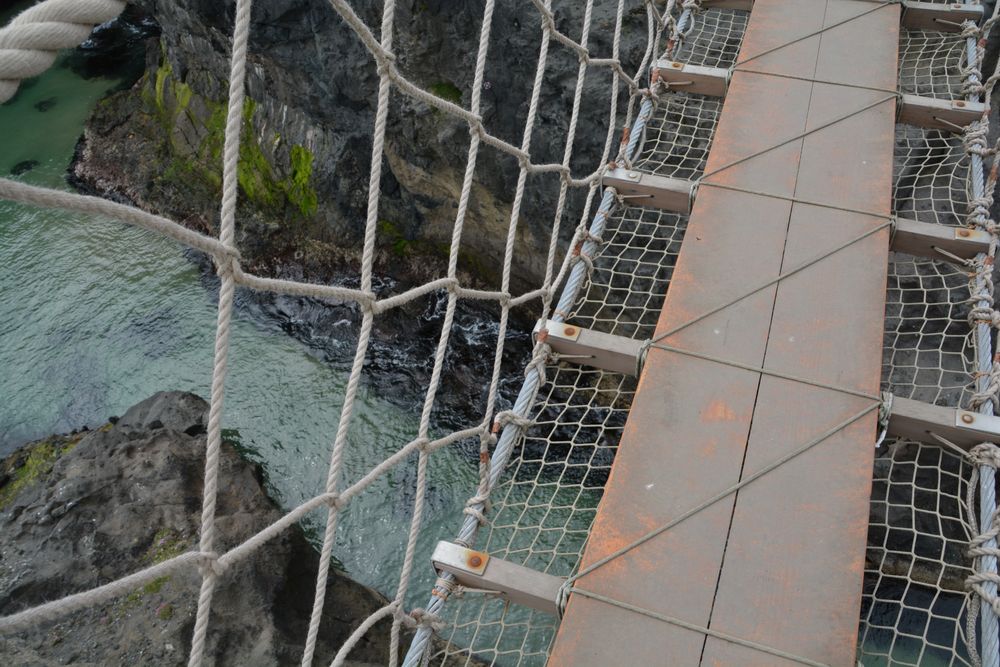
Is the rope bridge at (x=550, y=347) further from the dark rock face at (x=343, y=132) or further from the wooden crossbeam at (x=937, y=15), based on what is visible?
the dark rock face at (x=343, y=132)

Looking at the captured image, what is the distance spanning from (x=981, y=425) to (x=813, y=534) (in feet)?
1.60

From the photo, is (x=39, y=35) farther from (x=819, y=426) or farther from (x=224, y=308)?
(x=819, y=426)

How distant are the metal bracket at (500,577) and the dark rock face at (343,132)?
297 cm

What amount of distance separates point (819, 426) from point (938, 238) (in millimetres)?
730

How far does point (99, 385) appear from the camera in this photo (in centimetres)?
519

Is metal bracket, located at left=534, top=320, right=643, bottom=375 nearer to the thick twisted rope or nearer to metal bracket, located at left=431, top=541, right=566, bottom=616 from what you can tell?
metal bracket, located at left=431, top=541, right=566, bottom=616

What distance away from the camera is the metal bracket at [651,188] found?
1.97 meters

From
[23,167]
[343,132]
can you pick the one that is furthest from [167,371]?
[23,167]

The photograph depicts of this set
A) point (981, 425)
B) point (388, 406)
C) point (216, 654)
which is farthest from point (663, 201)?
point (388, 406)

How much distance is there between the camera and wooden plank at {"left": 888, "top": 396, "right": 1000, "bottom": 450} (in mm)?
1469

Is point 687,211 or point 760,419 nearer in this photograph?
point 760,419

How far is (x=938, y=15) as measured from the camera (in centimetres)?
245

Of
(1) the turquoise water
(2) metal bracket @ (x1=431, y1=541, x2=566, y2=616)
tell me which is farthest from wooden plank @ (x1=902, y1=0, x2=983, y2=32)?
(1) the turquoise water

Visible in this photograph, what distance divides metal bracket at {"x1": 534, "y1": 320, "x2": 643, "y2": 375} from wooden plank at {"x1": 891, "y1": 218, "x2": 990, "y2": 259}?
0.76 meters
